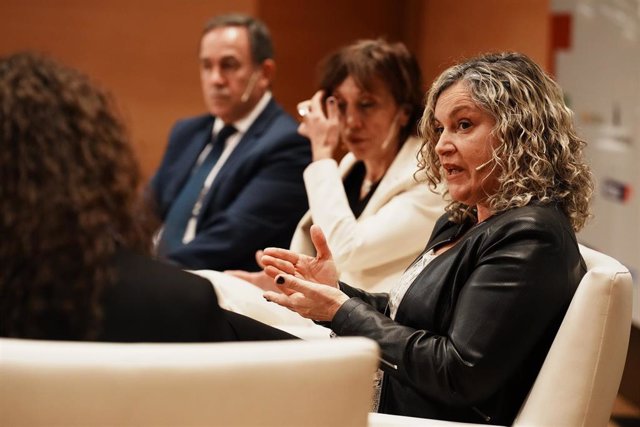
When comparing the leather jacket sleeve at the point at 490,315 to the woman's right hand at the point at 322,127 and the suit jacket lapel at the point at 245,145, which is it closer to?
the woman's right hand at the point at 322,127

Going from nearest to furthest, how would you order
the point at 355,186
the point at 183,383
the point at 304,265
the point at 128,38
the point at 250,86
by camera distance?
the point at 183,383 → the point at 304,265 → the point at 355,186 → the point at 250,86 → the point at 128,38

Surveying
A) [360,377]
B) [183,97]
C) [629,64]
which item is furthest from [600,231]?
[360,377]

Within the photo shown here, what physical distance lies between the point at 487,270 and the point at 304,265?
49 cm

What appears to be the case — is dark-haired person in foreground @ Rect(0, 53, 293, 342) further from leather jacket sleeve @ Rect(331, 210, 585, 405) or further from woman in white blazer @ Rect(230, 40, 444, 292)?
woman in white blazer @ Rect(230, 40, 444, 292)

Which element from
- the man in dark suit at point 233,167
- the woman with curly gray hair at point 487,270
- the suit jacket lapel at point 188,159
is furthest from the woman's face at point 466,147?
the suit jacket lapel at point 188,159

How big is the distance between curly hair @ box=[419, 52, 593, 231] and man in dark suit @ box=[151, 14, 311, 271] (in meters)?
1.46

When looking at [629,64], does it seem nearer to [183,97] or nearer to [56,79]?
[183,97]

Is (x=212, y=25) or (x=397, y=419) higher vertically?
(x=212, y=25)

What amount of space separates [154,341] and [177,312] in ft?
0.18

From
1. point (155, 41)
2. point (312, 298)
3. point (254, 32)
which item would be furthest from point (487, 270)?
point (155, 41)

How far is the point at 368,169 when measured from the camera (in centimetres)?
290

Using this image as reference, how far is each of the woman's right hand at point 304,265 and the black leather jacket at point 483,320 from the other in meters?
0.23

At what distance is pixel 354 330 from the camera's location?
6.00 ft

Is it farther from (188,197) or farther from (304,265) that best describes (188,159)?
(304,265)
